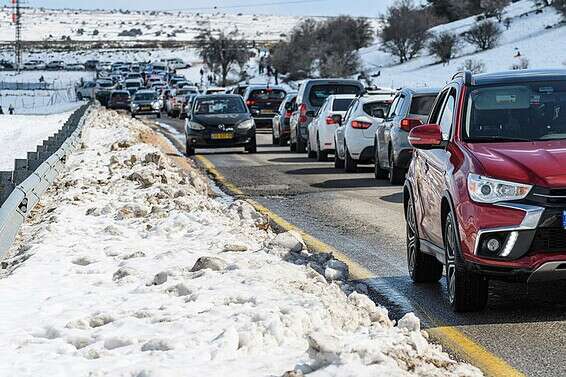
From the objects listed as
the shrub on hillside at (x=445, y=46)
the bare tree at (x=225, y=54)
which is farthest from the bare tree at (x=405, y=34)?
the bare tree at (x=225, y=54)

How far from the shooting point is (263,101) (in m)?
43.8

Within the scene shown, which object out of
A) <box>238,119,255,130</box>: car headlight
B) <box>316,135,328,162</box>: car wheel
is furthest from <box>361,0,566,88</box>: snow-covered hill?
<box>316,135,328,162</box>: car wheel

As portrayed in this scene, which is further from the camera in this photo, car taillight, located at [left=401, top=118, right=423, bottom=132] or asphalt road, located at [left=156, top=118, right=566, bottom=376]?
car taillight, located at [left=401, top=118, right=423, bottom=132]

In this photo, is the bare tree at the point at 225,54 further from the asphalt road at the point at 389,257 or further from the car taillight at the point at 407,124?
the car taillight at the point at 407,124

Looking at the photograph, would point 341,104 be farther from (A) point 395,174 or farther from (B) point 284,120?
(B) point 284,120

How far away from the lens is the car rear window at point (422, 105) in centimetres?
2033

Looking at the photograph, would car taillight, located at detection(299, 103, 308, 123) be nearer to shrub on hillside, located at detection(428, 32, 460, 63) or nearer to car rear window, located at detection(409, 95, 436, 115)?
car rear window, located at detection(409, 95, 436, 115)

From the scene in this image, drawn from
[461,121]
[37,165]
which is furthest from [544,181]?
[37,165]

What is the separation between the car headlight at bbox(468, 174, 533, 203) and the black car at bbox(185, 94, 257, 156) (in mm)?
23299

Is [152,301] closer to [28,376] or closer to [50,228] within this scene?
[28,376]

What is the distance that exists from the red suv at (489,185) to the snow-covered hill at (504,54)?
2652 inches

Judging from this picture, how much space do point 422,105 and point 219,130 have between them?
12.3 meters

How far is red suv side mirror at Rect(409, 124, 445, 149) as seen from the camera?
9469 mm

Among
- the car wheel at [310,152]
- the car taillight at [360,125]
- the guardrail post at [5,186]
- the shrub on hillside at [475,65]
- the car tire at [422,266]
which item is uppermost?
the guardrail post at [5,186]
